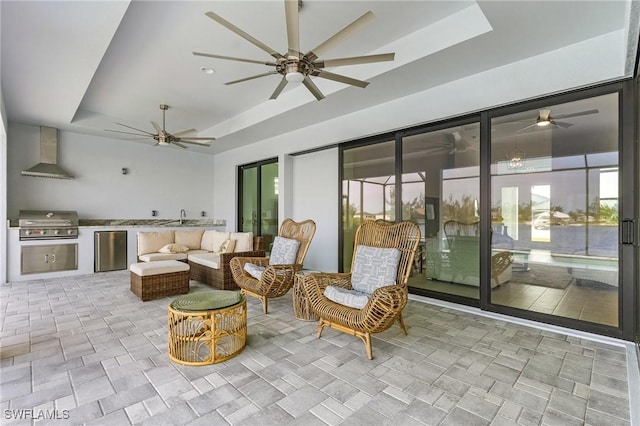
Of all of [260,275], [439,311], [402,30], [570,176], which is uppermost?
[402,30]

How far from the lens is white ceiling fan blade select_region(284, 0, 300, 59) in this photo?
210 cm

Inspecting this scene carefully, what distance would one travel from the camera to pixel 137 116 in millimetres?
6039

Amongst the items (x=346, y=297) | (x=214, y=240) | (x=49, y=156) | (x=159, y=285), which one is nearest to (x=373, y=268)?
(x=346, y=297)

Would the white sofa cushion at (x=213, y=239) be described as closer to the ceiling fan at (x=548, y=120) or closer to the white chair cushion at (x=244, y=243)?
the white chair cushion at (x=244, y=243)

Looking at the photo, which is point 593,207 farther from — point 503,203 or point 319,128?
point 319,128

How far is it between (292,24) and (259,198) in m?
5.49

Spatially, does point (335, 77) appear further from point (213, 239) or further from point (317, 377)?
point (213, 239)

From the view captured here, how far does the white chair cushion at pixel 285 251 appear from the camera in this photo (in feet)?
13.8

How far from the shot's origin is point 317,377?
229 centimetres

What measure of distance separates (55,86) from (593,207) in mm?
6679

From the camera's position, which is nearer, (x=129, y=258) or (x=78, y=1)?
(x=78, y=1)

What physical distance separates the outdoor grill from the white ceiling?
2056mm

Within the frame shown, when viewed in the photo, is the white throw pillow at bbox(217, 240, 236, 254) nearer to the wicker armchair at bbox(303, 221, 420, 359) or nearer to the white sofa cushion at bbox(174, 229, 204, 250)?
the white sofa cushion at bbox(174, 229, 204, 250)

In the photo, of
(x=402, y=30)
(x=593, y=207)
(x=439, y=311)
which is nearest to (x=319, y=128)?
(x=402, y=30)
